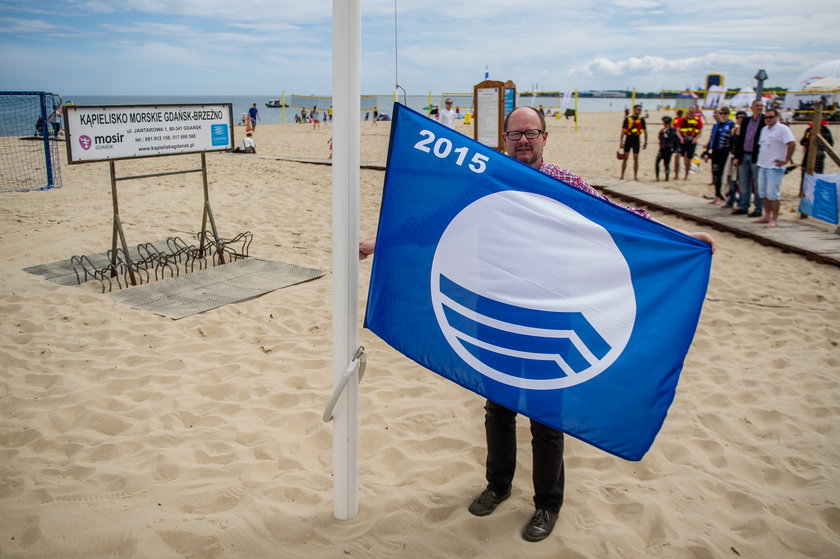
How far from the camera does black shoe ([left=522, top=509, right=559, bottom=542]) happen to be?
2.88 metres

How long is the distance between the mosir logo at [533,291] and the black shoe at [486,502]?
0.84 meters

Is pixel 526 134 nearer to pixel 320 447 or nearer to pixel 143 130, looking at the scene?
pixel 320 447

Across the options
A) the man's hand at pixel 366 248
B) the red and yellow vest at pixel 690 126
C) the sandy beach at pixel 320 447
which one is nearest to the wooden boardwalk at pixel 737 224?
the sandy beach at pixel 320 447

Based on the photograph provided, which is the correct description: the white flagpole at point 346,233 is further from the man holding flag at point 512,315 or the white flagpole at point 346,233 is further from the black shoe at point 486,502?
the black shoe at point 486,502

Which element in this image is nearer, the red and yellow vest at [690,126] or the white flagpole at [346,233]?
the white flagpole at [346,233]

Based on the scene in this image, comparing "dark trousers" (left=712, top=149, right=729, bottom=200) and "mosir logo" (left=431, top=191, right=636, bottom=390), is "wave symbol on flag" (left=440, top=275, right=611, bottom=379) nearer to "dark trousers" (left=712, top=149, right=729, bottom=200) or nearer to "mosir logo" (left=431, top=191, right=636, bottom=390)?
"mosir logo" (left=431, top=191, right=636, bottom=390)

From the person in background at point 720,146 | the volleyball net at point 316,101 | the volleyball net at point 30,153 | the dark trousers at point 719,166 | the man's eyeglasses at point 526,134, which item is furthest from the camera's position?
the volleyball net at point 316,101

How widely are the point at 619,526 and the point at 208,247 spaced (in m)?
5.96

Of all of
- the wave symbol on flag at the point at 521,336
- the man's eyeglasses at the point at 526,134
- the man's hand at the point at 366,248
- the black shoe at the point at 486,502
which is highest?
the man's eyeglasses at the point at 526,134

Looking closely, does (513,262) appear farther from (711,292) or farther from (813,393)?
(711,292)

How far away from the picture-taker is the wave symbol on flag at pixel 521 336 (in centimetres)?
255

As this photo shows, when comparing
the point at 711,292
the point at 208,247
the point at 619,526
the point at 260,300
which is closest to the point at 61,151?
the point at 208,247

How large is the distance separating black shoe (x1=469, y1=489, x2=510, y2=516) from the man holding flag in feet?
0.91

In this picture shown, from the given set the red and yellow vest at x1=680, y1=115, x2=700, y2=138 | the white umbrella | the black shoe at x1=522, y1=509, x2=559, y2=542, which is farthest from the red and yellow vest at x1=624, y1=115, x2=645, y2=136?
the white umbrella
